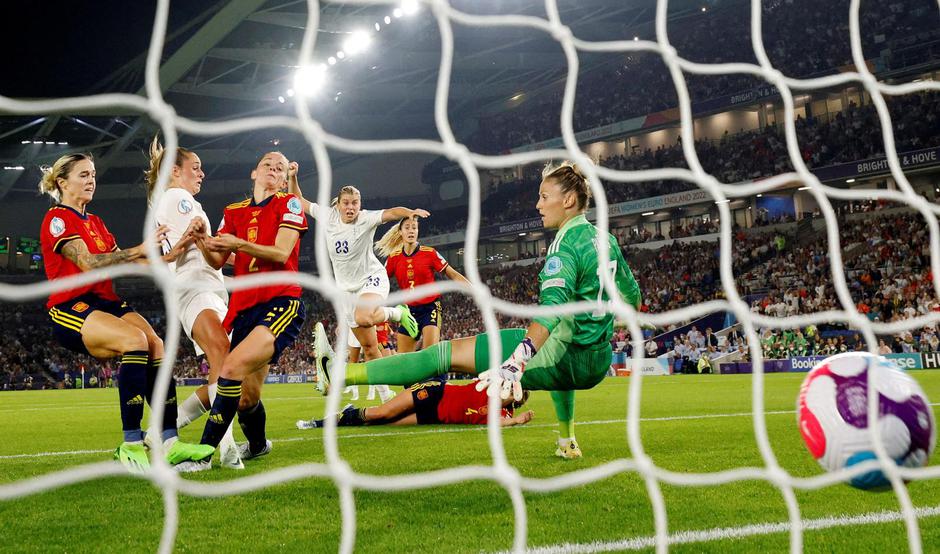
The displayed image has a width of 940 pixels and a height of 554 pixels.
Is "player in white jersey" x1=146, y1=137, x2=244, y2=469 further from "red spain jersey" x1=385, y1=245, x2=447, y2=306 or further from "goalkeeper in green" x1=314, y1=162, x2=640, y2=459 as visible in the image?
"red spain jersey" x1=385, y1=245, x2=447, y2=306

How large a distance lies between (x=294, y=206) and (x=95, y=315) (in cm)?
127

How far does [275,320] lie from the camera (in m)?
4.34

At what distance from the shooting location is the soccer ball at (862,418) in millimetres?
2705

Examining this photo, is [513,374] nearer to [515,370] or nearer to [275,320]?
[515,370]

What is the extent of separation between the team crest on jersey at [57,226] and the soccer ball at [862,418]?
3808mm

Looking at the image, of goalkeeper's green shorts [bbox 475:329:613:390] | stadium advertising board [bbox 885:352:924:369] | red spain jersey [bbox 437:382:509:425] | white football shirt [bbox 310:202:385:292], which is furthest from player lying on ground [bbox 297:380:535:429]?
stadium advertising board [bbox 885:352:924:369]

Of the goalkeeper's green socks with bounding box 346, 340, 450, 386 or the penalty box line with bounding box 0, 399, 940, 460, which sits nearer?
the goalkeeper's green socks with bounding box 346, 340, 450, 386

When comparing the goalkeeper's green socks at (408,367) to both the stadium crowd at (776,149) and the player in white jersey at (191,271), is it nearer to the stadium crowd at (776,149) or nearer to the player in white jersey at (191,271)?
the player in white jersey at (191,271)

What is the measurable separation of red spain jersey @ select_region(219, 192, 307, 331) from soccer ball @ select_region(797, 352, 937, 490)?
109 inches

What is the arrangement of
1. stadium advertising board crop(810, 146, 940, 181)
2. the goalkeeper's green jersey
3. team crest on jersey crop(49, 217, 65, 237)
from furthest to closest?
stadium advertising board crop(810, 146, 940, 181) → team crest on jersey crop(49, 217, 65, 237) → the goalkeeper's green jersey

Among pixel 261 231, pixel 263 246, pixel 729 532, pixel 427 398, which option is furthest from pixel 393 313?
pixel 729 532

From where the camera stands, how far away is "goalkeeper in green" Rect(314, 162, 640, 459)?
3967mm

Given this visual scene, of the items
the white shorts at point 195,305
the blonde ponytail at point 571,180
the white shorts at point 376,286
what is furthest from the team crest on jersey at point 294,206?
the white shorts at point 376,286

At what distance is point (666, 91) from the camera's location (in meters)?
35.1
